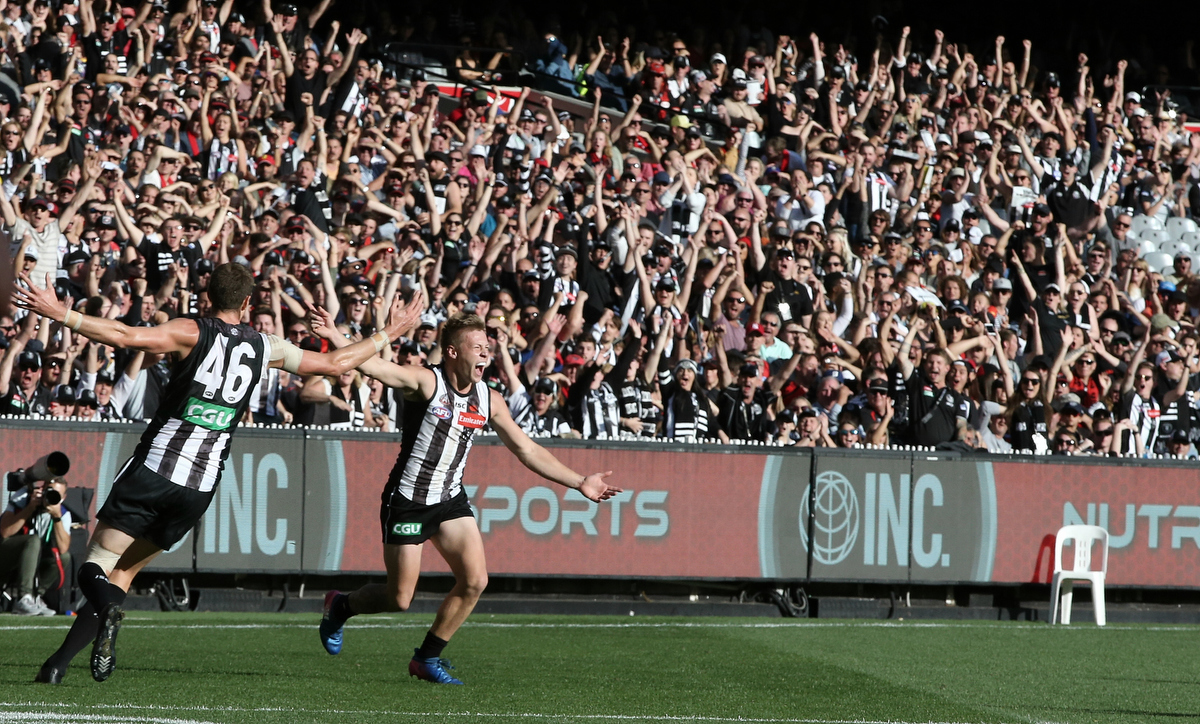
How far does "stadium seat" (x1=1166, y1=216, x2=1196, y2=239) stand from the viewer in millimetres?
20811

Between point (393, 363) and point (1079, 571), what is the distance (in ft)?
28.3

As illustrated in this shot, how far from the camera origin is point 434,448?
26.4 ft

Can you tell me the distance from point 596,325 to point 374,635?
511 cm

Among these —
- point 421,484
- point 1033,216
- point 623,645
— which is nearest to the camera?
point 421,484

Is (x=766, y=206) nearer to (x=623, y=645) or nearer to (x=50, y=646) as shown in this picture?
(x=623, y=645)

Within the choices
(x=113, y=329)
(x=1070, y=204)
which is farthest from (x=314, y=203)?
(x=1070, y=204)

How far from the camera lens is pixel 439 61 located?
21688 mm

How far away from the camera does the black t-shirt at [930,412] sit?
48.8ft

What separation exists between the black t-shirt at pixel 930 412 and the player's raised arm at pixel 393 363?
7908mm

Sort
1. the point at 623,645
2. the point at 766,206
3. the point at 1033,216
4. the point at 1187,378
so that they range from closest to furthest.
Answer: the point at 623,645 < the point at 1187,378 < the point at 766,206 < the point at 1033,216

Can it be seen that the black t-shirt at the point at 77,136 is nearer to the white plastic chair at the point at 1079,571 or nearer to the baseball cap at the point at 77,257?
the baseball cap at the point at 77,257

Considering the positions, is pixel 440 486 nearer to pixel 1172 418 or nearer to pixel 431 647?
pixel 431 647

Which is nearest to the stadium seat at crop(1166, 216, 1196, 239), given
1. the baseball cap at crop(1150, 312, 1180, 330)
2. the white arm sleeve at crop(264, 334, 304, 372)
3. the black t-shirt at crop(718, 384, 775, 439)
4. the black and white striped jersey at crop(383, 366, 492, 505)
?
the baseball cap at crop(1150, 312, 1180, 330)

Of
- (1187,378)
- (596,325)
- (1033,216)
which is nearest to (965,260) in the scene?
(1033,216)
